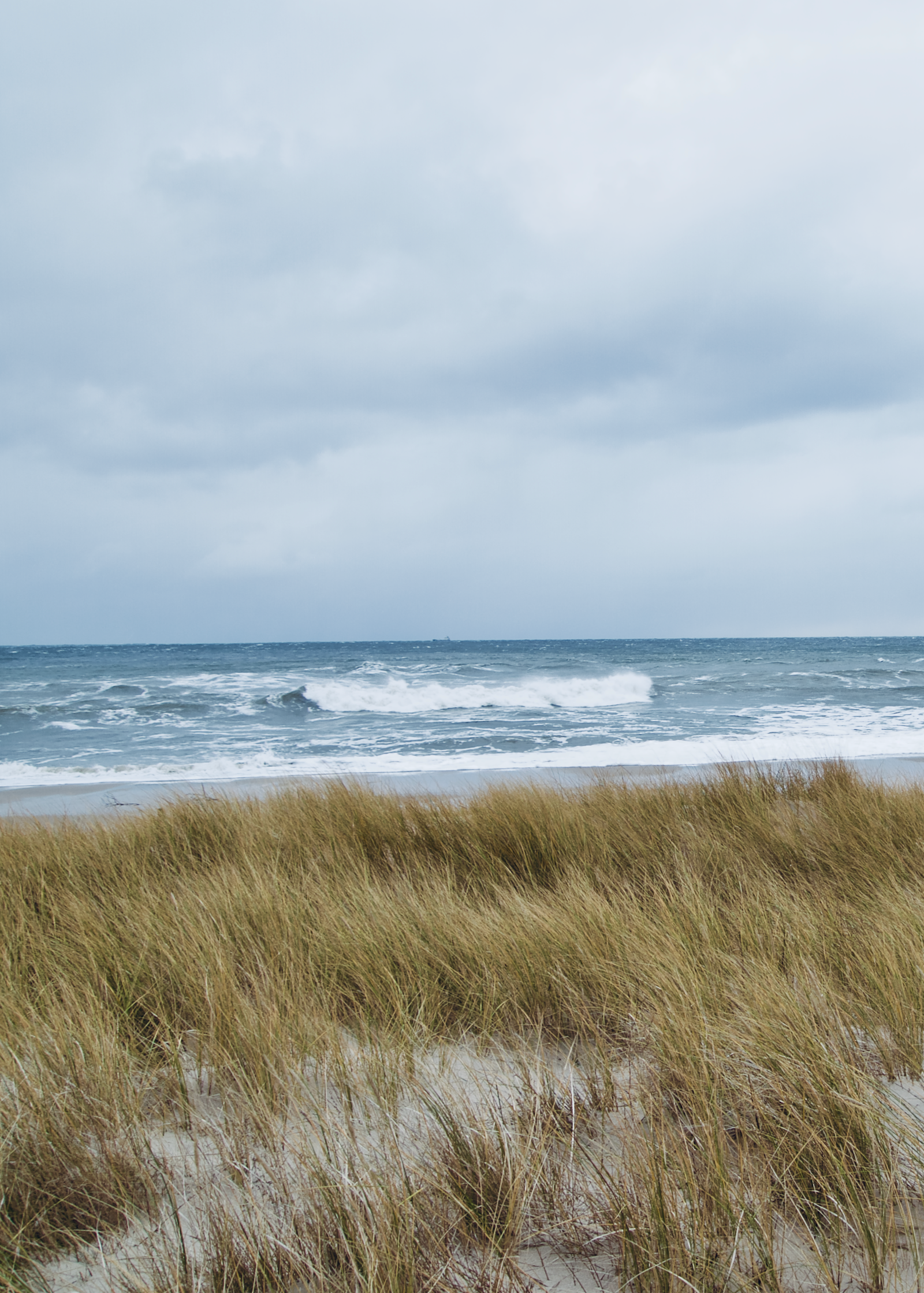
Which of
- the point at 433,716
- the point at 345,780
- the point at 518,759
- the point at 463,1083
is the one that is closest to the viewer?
the point at 463,1083

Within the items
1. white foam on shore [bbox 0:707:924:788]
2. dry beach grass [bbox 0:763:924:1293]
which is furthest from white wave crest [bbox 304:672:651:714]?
dry beach grass [bbox 0:763:924:1293]

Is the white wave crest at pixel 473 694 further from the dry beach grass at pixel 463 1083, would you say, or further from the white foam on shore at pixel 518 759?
the dry beach grass at pixel 463 1083

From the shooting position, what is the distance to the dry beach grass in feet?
4.09

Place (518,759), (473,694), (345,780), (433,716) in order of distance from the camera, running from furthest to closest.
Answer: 1. (473,694)
2. (433,716)
3. (518,759)
4. (345,780)

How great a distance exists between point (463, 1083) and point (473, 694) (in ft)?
70.4

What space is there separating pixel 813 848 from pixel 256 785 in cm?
644

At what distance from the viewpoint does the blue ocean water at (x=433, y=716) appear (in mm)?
10695

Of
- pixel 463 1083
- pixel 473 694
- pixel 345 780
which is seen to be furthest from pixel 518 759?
pixel 473 694

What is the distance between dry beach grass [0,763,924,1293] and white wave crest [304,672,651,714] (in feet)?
53.2

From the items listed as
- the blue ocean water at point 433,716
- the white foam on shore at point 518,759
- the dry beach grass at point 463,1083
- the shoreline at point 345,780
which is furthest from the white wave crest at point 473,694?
the dry beach grass at point 463,1083

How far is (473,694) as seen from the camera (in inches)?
914

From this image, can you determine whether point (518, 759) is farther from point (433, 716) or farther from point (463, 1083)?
point (463, 1083)

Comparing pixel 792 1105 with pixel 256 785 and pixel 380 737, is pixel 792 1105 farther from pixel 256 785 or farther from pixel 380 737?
pixel 380 737

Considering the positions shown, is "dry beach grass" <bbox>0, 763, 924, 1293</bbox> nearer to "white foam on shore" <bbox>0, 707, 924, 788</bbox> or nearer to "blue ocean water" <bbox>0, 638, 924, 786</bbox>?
"blue ocean water" <bbox>0, 638, 924, 786</bbox>
